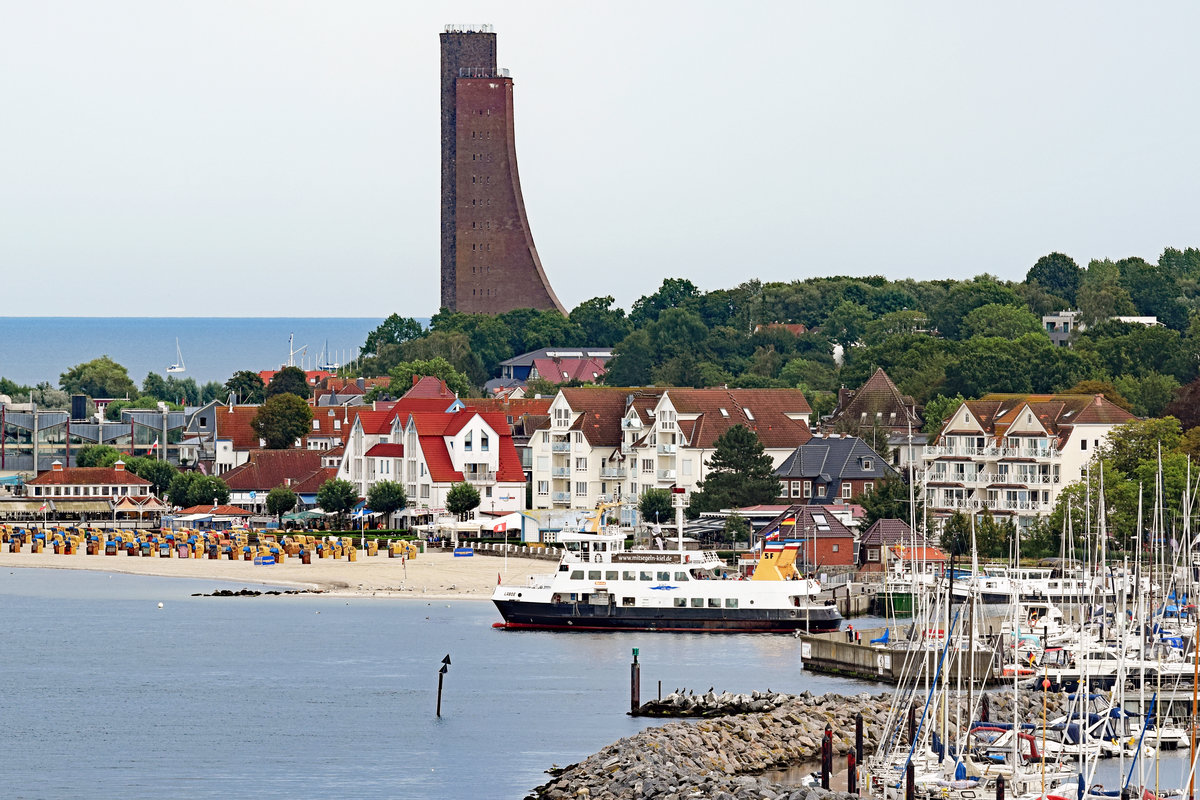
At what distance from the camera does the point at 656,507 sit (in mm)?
92500

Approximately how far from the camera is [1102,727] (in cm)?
4431

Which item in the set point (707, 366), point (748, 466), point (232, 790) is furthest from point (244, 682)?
point (707, 366)

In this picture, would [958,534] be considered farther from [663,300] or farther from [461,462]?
[663,300]

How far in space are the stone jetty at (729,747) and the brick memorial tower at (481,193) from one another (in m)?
118

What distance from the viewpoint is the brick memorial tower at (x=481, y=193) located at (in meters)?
167

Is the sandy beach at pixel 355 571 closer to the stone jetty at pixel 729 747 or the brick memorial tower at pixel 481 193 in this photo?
the stone jetty at pixel 729 747

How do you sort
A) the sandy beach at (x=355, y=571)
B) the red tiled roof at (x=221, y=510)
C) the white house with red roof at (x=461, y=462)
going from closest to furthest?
1. the sandy beach at (x=355, y=571)
2. the white house with red roof at (x=461, y=462)
3. the red tiled roof at (x=221, y=510)

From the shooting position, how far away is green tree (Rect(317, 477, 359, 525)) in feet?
329

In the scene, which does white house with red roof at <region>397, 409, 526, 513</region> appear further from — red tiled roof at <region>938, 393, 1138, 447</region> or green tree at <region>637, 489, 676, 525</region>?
red tiled roof at <region>938, 393, 1138, 447</region>

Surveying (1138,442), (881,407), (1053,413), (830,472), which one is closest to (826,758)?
(1138,442)

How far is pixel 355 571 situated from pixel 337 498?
52.1 feet

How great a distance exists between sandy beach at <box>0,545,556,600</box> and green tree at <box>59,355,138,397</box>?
69252 millimetres

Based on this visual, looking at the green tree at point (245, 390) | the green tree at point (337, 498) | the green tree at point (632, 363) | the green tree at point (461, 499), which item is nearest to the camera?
the green tree at point (461, 499)

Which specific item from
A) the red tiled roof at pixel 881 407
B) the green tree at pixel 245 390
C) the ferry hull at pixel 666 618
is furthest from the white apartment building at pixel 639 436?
the green tree at pixel 245 390
